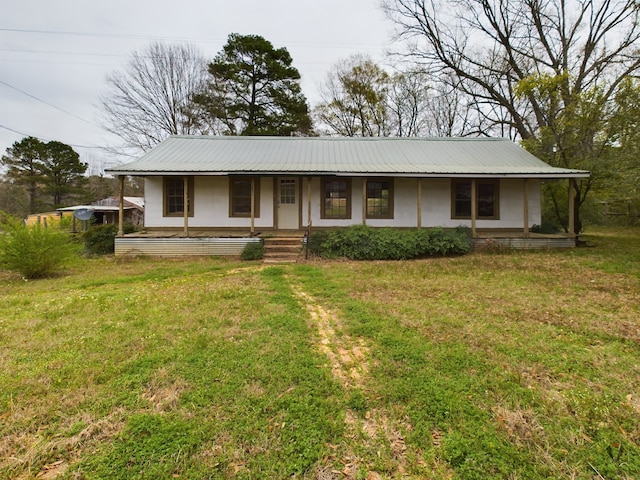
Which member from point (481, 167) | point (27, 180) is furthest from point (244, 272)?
point (27, 180)

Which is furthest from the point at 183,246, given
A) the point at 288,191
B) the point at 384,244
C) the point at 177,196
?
the point at 384,244

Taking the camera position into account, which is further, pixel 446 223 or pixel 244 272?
pixel 446 223

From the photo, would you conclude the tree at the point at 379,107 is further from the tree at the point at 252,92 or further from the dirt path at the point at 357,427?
the dirt path at the point at 357,427

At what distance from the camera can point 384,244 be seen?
9820 mm

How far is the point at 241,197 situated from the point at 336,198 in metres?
3.70

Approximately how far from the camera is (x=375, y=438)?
Answer: 2.11 metres

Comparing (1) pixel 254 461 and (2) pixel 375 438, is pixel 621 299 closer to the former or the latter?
(2) pixel 375 438

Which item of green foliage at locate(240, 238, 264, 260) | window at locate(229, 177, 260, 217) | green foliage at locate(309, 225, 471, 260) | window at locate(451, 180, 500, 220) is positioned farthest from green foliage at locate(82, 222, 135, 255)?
window at locate(451, 180, 500, 220)

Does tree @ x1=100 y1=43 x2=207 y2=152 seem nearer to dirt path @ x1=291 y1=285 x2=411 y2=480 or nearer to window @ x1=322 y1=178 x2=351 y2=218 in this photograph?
window @ x1=322 y1=178 x2=351 y2=218

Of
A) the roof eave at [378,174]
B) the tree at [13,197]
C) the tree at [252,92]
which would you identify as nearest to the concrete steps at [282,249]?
the roof eave at [378,174]

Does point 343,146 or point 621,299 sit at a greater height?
point 343,146

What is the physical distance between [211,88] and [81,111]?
8661mm

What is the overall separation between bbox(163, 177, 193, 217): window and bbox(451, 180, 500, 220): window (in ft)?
33.7

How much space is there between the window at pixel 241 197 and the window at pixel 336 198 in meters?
2.59
